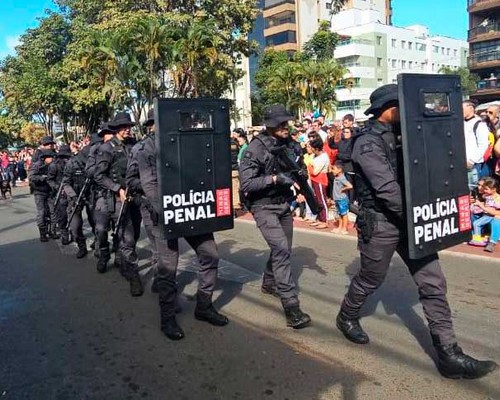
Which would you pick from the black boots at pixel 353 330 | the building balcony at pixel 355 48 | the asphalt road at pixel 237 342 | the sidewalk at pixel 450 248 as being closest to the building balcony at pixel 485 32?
the building balcony at pixel 355 48

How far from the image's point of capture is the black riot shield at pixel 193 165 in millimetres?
3967

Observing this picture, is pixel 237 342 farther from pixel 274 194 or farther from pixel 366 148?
pixel 366 148

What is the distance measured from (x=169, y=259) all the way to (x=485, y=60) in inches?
1822

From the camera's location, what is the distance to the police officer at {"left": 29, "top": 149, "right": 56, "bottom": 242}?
28.3ft

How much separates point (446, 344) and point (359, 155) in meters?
1.28

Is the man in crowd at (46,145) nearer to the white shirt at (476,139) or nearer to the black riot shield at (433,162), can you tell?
the white shirt at (476,139)

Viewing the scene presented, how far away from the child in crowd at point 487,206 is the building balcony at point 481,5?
41518 millimetres

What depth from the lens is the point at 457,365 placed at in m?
3.13

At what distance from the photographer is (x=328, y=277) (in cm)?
571

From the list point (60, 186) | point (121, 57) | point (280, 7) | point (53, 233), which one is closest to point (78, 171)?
point (60, 186)

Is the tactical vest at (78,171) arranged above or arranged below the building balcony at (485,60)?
below

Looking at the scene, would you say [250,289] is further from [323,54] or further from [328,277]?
[323,54]

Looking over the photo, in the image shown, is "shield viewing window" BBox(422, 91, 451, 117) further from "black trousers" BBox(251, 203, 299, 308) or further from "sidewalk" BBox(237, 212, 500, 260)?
"sidewalk" BBox(237, 212, 500, 260)

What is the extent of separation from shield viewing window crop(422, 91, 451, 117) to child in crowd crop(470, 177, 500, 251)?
4.05m
